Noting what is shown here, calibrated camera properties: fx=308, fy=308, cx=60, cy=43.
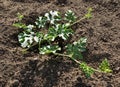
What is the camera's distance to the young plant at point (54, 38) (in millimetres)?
2916

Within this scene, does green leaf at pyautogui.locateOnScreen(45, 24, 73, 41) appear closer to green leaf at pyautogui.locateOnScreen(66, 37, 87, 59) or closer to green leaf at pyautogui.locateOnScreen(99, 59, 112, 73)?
green leaf at pyautogui.locateOnScreen(66, 37, 87, 59)

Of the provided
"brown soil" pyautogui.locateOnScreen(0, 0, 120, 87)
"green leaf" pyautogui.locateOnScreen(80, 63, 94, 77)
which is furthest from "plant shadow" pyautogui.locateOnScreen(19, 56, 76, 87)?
"green leaf" pyautogui.locateOnScreen(80, 63, 94, 77)

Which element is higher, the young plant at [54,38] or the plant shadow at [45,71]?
the young plant at [54,38]

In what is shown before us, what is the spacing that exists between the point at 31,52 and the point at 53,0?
0.85 meters

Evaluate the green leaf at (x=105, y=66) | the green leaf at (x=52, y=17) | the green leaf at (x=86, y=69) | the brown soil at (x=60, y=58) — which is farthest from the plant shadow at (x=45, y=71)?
the green leaf at (x=52, y=17)

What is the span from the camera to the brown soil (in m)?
2.81

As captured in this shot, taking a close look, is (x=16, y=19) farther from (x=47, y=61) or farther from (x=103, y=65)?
(x=103, y=65)

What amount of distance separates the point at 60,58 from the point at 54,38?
214 millimetres

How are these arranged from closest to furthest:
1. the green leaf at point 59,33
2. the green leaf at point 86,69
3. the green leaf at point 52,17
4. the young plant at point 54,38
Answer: the green leaf at point 86,69, the young plant at point 54,38, the green leaf at point 59,33, the green leaf at point 52,17

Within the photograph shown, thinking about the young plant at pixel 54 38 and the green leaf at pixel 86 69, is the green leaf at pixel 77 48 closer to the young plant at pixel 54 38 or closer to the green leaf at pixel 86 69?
the young plant at pixel 54 38

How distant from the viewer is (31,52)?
121 inches

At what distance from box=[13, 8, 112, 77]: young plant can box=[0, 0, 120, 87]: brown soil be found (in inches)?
3.0

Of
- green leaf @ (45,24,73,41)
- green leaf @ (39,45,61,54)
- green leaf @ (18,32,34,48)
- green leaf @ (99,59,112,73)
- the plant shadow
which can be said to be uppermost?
green leaf @ (45,24,73,41)

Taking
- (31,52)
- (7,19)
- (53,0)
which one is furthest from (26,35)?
(53,0)
